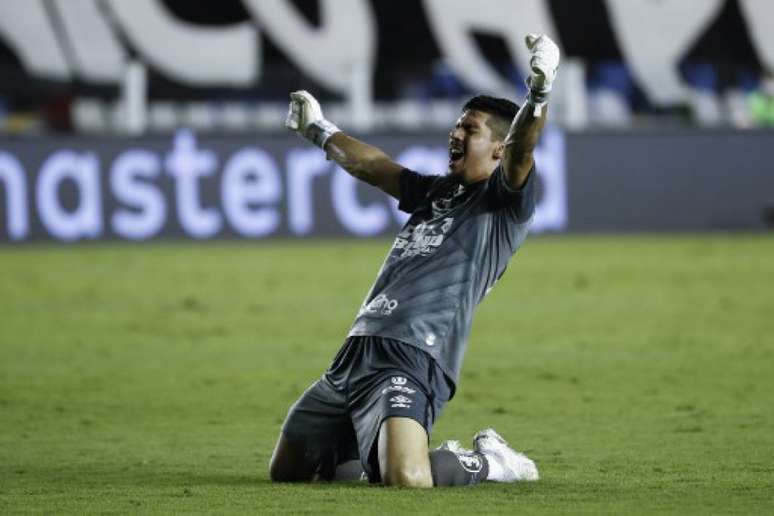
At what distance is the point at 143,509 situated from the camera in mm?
6859

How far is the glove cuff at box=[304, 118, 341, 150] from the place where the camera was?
325 inches

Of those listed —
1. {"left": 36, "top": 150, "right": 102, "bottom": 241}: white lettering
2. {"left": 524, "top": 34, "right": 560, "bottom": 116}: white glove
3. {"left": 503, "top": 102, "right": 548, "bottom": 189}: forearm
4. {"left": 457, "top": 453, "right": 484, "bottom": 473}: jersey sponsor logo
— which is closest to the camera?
{"left": 524, "top": 34, "right": 560, "bottom": 116}: white glove

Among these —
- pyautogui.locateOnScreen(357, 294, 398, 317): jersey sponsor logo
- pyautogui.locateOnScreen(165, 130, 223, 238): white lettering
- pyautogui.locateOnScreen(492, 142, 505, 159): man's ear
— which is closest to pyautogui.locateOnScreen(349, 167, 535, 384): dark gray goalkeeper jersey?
pyautogui.locateOnScreen(357, 294, 398, 317): jersey sponsor logo

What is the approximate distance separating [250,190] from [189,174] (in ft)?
2.73

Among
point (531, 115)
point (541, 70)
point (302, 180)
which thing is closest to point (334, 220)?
point (302, 180)

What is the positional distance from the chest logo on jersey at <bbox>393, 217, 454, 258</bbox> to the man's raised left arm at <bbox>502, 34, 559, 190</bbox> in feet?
1.51

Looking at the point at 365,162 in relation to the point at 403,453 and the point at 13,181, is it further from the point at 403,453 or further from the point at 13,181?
the point at 13,181

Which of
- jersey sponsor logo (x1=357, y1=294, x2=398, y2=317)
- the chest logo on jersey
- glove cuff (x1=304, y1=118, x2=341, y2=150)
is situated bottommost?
jersey sponsor logo (x1=357, y1=294, x2=398, y2=317)

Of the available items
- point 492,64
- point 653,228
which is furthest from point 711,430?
point 492,64

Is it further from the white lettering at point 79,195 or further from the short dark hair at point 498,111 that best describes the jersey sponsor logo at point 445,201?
the white lettering at point 79,195

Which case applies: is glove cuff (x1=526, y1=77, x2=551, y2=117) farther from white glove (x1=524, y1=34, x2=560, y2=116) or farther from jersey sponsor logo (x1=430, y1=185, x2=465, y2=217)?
jersey sponsor logo (x1=430, y1=185, x2=465, y2=217)

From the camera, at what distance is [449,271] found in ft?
24.9

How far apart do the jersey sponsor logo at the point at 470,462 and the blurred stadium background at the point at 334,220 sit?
3.09 ft

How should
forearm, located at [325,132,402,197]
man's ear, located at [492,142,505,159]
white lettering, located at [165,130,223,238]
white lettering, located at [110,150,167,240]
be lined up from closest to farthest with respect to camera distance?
1. man's ear, located at [492,142,505,159]
2. forearm, located at [325,132,402,197]
3. white lettering, located at [110,150,167,240]
4. white lettering, located at [165,130,223,238]
